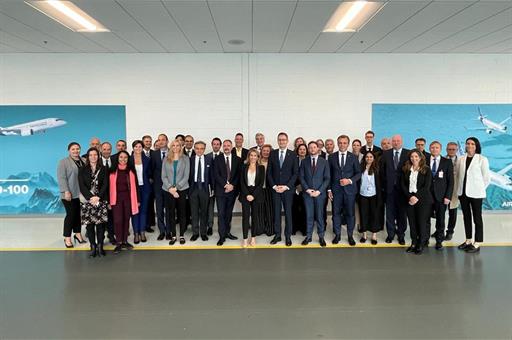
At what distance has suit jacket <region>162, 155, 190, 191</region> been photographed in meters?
5.08

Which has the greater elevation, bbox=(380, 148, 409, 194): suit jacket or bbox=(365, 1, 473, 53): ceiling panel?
bbox=(365, 1, 473, 53): ceiling panel

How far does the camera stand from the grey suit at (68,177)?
15.6 feet

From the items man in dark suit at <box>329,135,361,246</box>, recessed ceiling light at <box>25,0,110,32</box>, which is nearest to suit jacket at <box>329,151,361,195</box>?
man in dark suit at <box>329,135,361,246</box>

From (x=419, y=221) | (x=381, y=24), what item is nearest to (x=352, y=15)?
(x=381, y=24)

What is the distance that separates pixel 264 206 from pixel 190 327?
109 inches

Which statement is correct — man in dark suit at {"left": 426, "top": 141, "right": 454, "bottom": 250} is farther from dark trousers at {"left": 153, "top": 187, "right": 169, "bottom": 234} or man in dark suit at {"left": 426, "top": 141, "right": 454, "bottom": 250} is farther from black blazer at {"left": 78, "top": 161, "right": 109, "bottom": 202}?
black blazer at {"left": 78, "top": 161, "right": 109, "bottom": 202}

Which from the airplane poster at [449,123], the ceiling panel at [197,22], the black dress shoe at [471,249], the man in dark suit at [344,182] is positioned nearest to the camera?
the ceiling panel at [197,22]

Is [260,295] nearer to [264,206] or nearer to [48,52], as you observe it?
[264,206]

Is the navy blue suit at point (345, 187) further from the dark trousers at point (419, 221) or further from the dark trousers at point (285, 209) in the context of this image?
the dark trousers at point (419, 221)

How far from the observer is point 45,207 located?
279 inches

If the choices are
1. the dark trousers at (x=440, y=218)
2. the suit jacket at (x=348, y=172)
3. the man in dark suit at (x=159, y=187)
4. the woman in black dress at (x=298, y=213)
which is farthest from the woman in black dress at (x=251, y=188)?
the dark trousers at (x=440, y=218)

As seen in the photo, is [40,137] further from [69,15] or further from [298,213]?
[298,213]

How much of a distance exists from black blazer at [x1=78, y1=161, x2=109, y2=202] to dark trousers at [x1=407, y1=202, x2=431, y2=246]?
4.60 m

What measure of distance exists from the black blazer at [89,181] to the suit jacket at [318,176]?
9.89ft
